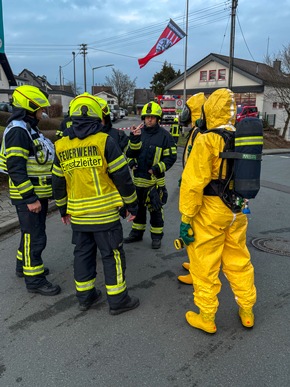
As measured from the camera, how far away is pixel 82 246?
3.21 metres

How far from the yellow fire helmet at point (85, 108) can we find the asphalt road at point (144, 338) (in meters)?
1.86

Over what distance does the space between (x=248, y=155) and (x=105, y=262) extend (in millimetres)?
1594

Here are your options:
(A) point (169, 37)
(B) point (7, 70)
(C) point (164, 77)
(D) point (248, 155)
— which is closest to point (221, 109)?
(D) point (248, 155)

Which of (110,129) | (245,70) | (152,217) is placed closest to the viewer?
(110,129)

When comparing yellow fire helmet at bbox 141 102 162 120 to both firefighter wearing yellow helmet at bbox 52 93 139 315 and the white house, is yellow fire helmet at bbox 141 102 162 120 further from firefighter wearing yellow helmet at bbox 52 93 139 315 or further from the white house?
the white house

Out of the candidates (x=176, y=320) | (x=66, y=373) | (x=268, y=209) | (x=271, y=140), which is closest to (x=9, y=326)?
(x=66, y=373)

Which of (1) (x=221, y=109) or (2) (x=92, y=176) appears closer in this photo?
(1) (x=221, y=109)

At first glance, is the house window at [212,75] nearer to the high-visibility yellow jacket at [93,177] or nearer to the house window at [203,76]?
the house window at [203,76]

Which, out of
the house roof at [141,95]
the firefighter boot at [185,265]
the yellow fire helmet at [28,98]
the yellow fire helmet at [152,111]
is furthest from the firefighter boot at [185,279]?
the house roof at [141,95]

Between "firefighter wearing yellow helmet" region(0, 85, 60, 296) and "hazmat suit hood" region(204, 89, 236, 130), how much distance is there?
1.71 metres

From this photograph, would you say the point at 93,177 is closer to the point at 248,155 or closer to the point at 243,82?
the point at 248,155

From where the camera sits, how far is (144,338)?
2867 mm

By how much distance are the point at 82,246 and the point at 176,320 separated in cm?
111

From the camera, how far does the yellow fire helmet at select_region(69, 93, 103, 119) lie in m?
2.89
